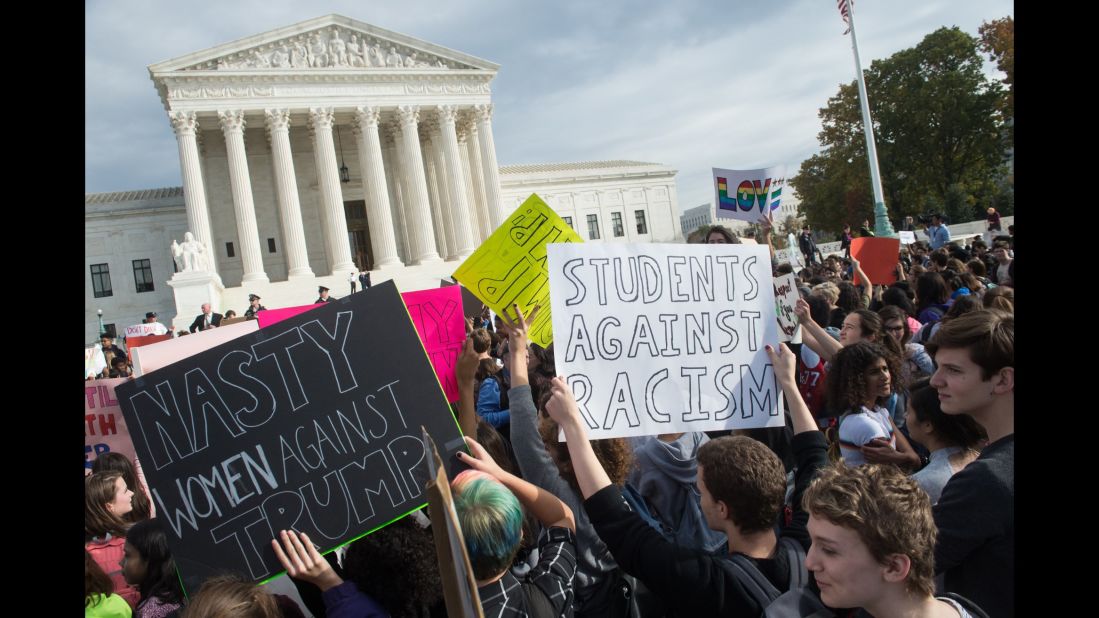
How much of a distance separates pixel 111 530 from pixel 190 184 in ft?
121

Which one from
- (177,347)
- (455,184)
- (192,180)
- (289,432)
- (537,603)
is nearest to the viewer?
(537,603)

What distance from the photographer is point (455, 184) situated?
42219mm

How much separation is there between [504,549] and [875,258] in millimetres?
8911

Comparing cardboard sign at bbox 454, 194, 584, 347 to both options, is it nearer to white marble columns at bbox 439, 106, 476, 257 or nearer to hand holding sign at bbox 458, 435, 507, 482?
hand holding sign at bbox 458, 435, 507, 482

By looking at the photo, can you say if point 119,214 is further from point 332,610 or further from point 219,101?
point 332,610

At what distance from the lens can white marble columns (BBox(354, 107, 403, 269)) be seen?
40250mm

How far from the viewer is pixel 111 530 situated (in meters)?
3.77

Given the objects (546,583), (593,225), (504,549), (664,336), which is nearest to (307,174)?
(593,225)

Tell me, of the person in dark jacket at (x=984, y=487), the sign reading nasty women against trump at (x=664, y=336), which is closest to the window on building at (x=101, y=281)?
the sign reading nasty women against trump at (x=664, y=336)

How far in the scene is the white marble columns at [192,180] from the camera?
3641cm

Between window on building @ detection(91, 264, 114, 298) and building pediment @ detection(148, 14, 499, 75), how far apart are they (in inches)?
461

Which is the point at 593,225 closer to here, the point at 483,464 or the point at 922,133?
the point at 922,133

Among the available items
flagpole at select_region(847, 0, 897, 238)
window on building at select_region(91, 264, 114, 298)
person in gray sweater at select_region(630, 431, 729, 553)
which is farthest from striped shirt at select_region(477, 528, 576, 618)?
window on building at select_region(91, 264, 114, 298)
